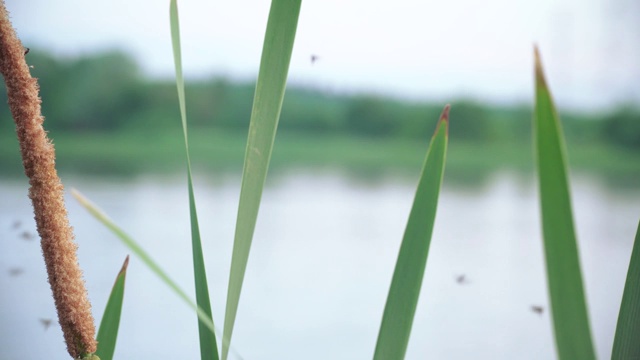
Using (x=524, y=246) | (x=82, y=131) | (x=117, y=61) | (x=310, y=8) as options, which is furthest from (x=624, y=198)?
(x=82, y=131)

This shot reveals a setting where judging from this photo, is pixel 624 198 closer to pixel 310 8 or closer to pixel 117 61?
pixel 310 8

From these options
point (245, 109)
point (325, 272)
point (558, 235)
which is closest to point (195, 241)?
point (558, 235)

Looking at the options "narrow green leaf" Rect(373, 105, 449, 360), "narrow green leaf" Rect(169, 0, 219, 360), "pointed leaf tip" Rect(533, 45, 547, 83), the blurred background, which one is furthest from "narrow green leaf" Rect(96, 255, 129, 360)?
the blurred background

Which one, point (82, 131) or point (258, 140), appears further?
point (82, 131)

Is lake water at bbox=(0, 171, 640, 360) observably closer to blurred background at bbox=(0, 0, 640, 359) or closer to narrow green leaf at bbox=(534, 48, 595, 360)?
blurred background at bbox=(0, 0, 640, 359)

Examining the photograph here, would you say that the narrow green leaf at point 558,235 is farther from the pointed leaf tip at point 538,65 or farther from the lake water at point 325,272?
the lake water at point 325,272

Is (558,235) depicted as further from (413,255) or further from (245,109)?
(245,109)

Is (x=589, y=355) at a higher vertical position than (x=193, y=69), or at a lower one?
lower

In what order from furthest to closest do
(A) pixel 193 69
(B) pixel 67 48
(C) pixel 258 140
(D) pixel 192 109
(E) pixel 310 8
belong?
(D) pixel 192 109
(B) pixel 67 48
(A) pixel 193 69
(E) pixel 310 8
(C) pixel 258 140
